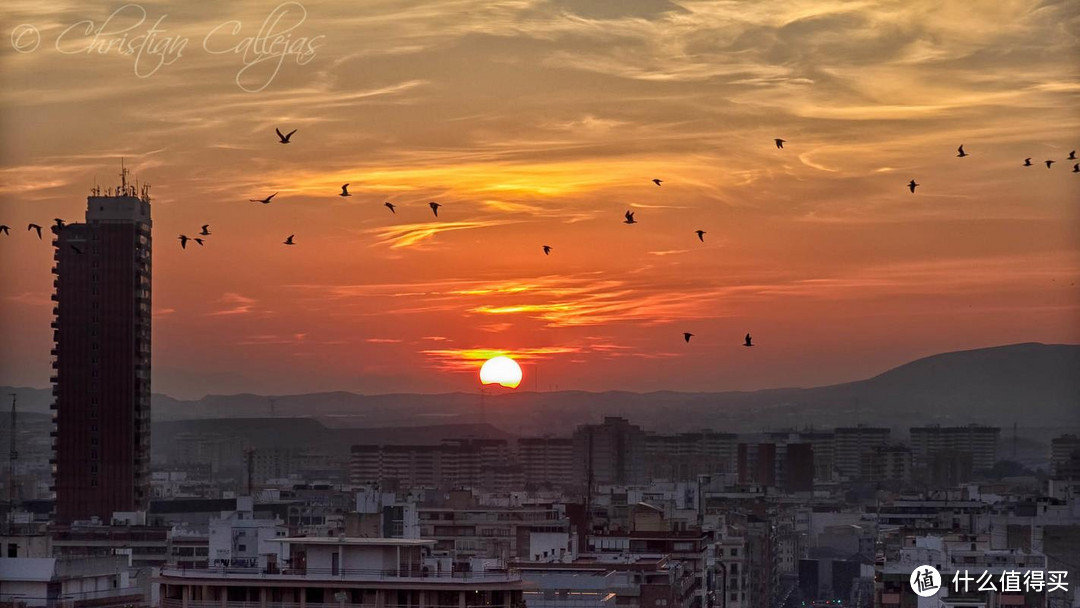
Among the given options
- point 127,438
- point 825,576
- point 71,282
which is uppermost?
point 71,282

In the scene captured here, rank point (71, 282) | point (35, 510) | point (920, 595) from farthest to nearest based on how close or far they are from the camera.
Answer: point (71, 282) < point (35, 510) < point (920, 595)

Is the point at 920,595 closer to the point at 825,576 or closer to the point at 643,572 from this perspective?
the point at 643,572

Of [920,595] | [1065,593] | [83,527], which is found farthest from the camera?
[83,527]

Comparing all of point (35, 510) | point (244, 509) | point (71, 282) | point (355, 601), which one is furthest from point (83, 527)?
point (355, 601)

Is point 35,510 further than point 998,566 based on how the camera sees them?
Yes

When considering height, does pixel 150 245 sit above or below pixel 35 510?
above

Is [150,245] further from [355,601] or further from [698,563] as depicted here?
[355,601]
